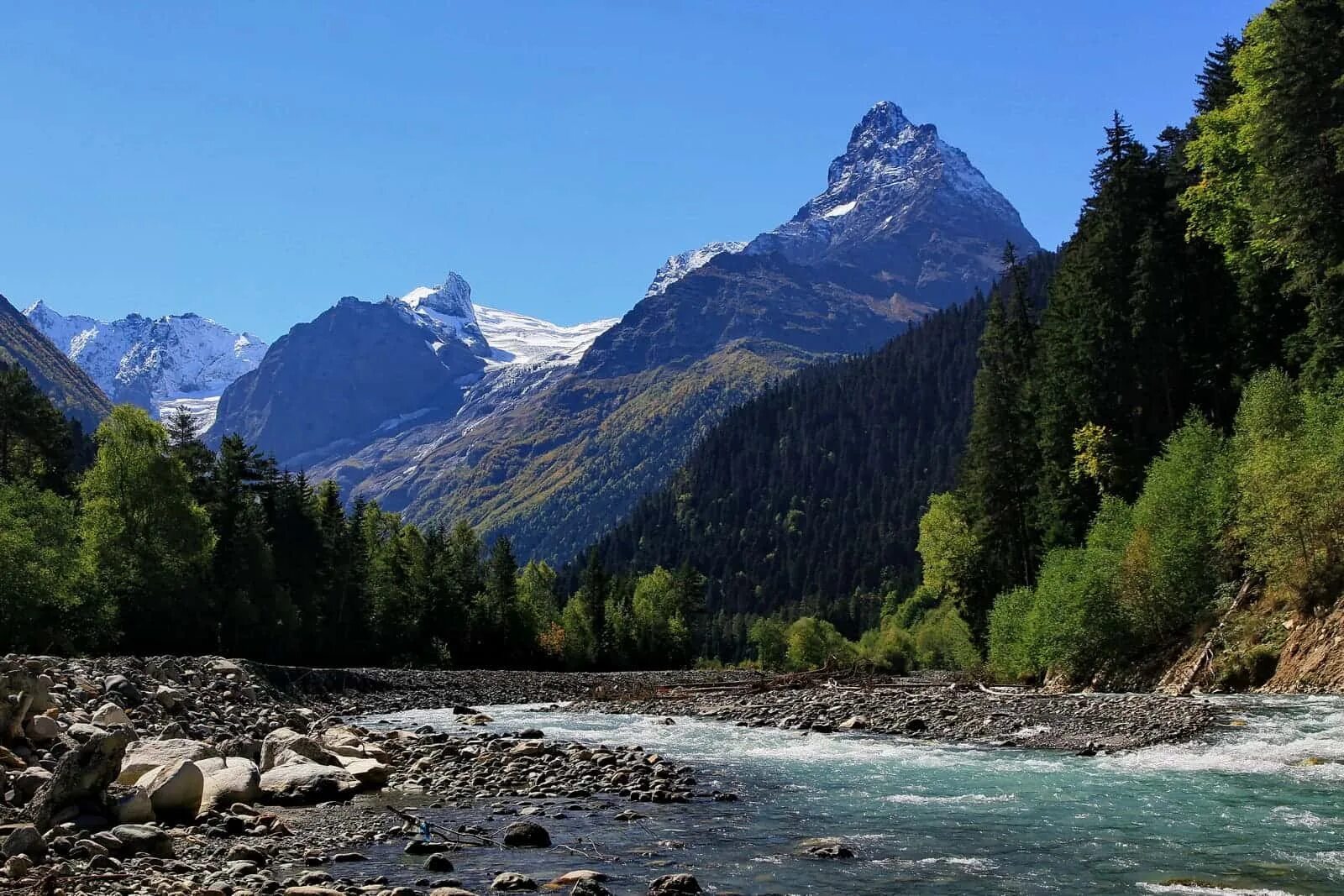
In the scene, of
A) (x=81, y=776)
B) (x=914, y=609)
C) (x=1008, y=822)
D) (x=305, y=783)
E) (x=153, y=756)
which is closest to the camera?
(x=81, y=776)

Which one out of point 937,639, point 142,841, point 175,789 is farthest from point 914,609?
point 142,841

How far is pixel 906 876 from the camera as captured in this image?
14.1m

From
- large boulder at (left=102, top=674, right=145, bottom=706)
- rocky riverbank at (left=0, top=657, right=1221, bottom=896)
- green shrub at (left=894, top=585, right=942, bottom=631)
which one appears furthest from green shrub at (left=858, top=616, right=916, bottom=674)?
large boulder at (left=102, top=674, right=145, bottom=706)

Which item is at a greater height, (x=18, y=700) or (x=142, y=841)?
(x=18, y=700)

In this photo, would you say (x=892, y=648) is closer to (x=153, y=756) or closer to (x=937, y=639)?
(x=937, y=639)

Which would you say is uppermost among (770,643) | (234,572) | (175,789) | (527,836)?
(234,572)

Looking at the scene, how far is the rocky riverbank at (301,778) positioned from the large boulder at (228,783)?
0.05 metres

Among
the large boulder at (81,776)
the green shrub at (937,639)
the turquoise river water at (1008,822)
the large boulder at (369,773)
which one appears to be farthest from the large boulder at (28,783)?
the green shrub at (937,639)

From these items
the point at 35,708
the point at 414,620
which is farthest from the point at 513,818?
the point at 414,620

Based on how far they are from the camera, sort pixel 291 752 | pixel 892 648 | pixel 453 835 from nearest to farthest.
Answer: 1. pixel 453 835
2. pixel 291 752
3. pixel 892 648

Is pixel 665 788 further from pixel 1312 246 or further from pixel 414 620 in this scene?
pixel 414 620

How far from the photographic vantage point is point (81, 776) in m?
15.5

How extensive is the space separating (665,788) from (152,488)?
52.0 m

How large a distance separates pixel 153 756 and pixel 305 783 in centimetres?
327
